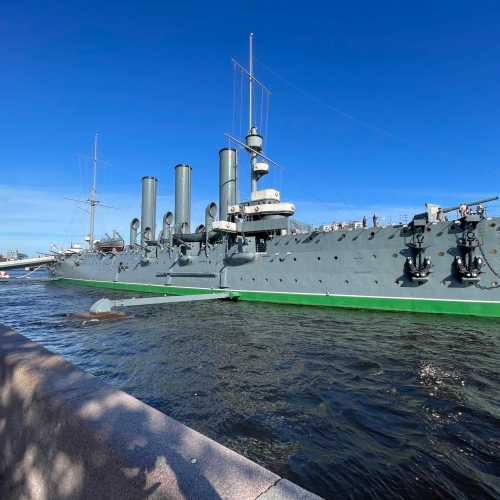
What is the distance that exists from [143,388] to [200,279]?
2099cm

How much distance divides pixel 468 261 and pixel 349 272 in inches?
253

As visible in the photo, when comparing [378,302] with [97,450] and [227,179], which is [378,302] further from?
[97,450]

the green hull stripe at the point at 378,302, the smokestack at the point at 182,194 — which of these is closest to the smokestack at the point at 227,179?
the smokestack at the point at 182,194

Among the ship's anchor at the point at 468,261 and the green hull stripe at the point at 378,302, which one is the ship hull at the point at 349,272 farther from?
the ship's anchor at the point at 468,261

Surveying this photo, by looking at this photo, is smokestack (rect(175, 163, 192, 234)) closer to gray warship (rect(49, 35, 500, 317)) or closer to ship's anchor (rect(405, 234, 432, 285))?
gray warship (rect(49, 35, 500, 317))

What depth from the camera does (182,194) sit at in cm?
3509

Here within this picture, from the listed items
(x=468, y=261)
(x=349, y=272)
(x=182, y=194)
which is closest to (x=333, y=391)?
(x=349, y=272)

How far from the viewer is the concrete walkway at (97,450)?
62.1 inches

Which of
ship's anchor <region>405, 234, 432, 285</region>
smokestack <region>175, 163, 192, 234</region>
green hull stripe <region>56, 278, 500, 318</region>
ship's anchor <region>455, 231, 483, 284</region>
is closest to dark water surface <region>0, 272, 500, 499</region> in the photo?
green hull stripe <region>56, 278, 500, 318</region>

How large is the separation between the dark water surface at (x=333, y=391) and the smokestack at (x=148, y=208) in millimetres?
24370

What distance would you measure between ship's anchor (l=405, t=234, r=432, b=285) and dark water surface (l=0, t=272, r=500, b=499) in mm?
3501

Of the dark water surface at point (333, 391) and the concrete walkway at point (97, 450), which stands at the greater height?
the concrete walkway at point (97, 450)

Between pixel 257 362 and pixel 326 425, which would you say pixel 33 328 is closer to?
pixel 257 362

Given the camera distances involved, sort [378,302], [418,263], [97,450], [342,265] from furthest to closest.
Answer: [342,265] → [378,302] → [418,263] → [97,450]
